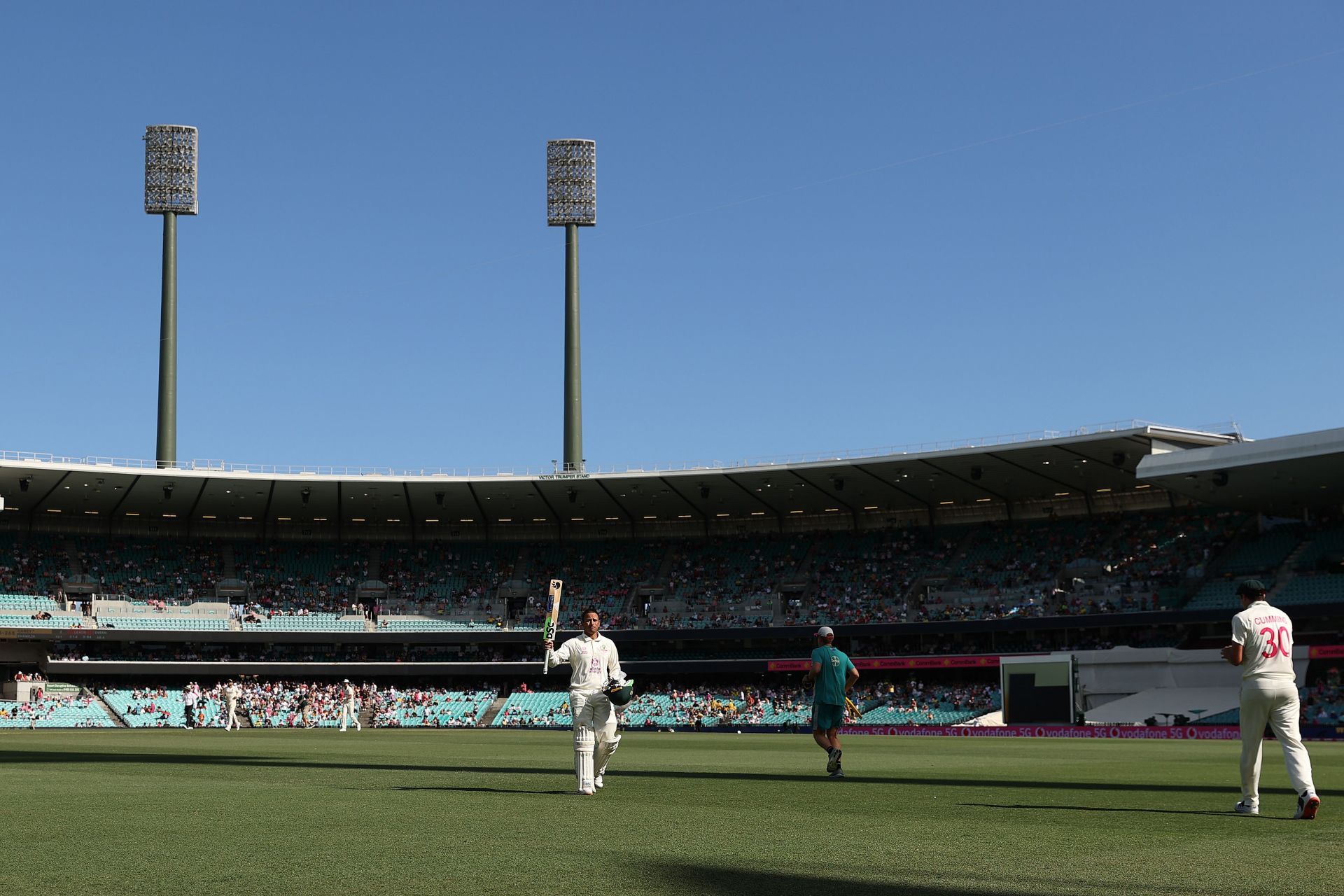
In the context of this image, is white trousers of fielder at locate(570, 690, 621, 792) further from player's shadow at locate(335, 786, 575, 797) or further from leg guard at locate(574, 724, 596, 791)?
player's shadow at locate(335, 786, 575, 797)

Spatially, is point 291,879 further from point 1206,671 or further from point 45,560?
point 45,560

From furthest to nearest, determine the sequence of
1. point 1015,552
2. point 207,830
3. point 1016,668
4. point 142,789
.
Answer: point 1015,552 → point 1016,668 → point 142,789 → point 207,830

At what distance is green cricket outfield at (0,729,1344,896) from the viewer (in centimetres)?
707

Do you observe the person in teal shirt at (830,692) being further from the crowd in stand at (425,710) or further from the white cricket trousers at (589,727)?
the crowd in stand at (425,710)

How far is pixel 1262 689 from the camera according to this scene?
10.6m

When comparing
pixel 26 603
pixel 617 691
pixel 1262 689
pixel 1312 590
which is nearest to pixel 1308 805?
pixel 1262 689

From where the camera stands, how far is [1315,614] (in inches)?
2108

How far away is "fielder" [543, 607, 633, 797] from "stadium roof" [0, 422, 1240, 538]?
155ft

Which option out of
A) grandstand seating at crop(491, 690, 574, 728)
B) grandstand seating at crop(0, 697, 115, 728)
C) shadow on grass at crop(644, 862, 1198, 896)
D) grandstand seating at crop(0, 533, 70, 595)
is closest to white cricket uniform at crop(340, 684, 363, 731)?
grandstand seating at crop(491, 690, 574, 728)

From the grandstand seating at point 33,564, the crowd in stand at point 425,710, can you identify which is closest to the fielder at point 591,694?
the crowd in stand at point 425,710

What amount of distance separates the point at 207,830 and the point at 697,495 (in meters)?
64.2

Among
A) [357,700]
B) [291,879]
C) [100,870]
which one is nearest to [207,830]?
[100,870]

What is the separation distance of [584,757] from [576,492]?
6011 centimetres

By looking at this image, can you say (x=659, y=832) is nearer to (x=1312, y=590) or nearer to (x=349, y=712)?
(x=349, y=712)
